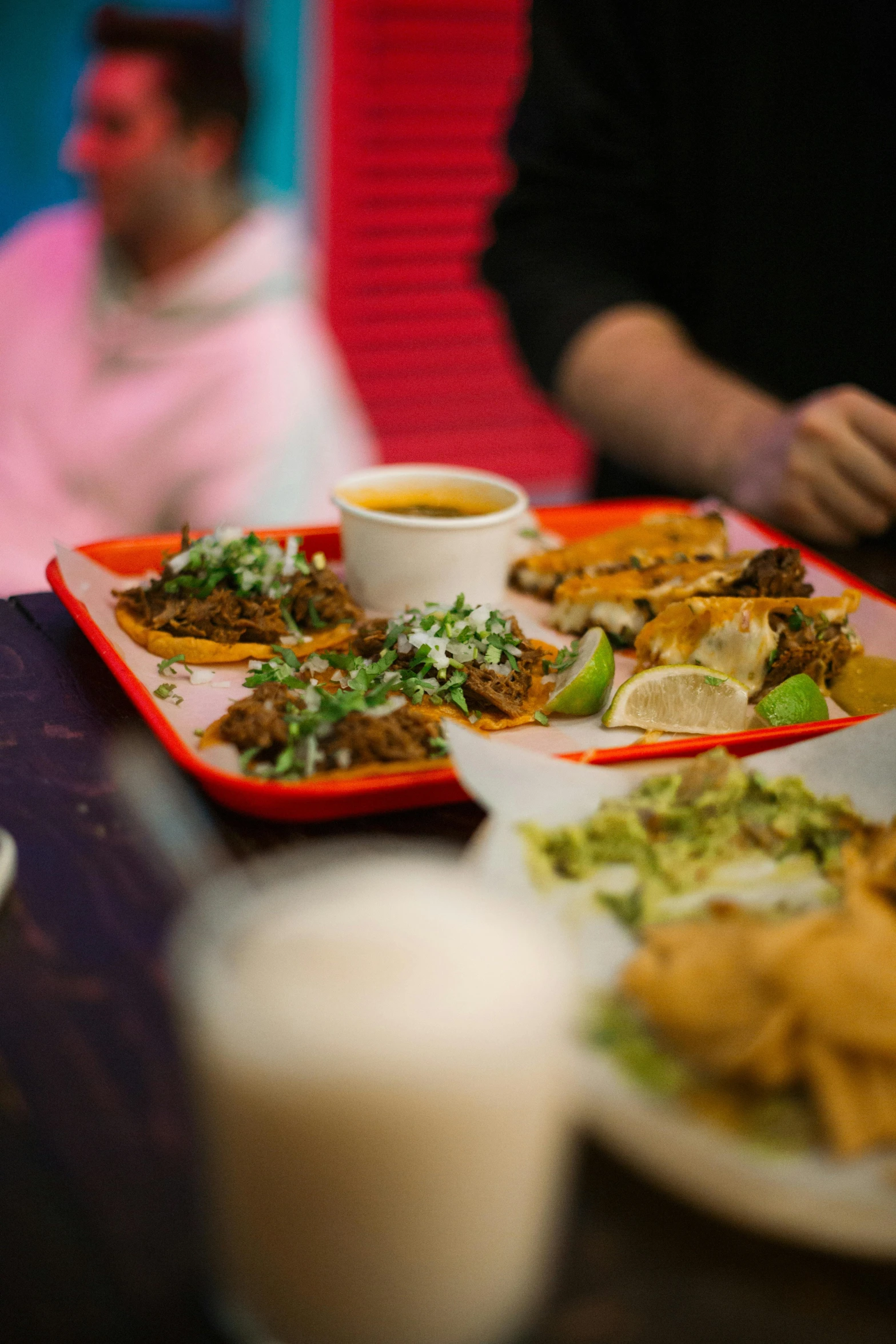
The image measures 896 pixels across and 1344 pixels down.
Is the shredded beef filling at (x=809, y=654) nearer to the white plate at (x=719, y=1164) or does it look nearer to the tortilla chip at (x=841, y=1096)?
the white plate at (x=719, y=1164)

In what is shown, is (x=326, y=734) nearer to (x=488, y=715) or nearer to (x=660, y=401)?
(x=488, y=715)

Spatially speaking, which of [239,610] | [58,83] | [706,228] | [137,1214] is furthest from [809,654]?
[58,83]

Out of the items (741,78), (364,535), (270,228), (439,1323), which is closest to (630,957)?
(439,1323)

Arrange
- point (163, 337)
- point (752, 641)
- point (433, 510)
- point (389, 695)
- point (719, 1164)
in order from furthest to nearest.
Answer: point (163, 337), point (433, 510), point (752, 641), point (389, 695), point (719, 1164)

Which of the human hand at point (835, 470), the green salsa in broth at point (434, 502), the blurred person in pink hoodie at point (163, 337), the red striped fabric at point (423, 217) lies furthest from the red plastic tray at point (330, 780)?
the red striped fabric at point (423, 217)

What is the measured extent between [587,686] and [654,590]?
0.44 metres

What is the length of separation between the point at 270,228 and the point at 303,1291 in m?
4.16

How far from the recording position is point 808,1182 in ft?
3.01

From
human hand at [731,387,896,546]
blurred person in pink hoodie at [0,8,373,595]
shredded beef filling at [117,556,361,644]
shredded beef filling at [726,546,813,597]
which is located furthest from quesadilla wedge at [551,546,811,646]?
blurred person in pink hoodie at [0,8,373,595]

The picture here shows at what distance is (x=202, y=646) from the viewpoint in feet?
6.29

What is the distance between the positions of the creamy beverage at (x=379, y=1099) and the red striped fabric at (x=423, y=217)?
5.55 meters

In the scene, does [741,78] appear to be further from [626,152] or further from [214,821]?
[214,821]

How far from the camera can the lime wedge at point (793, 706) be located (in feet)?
5.78

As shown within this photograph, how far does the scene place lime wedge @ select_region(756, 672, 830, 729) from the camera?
1.76 meters
